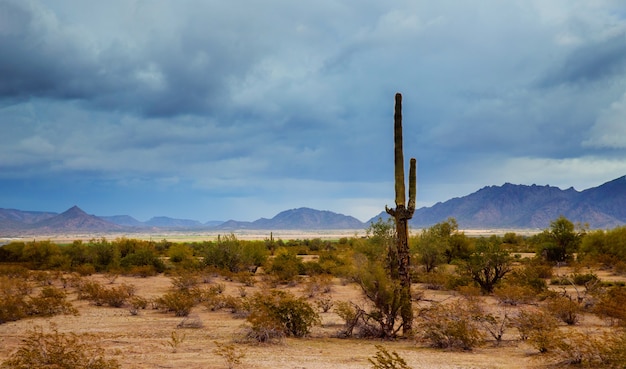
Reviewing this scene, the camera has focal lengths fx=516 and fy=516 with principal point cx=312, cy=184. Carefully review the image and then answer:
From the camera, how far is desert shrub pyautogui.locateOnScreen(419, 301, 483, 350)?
14.7m

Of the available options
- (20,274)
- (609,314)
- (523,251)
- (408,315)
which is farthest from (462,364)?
(523,251)

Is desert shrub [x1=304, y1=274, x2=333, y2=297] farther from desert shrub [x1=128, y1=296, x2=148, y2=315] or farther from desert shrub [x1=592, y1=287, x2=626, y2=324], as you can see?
desert shrub [x1=592, y1=287, x2=626, y2=324]

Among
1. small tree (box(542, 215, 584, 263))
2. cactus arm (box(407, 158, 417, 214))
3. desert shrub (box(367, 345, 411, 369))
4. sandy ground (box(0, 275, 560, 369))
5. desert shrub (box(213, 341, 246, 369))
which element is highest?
cactus arm (box(407, 158, 417, 214))

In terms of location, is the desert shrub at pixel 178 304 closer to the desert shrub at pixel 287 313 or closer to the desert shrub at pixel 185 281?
the desert shrub at pixel 287 313

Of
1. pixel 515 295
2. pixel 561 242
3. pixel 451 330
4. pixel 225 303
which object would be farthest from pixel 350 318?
pixel 561 242

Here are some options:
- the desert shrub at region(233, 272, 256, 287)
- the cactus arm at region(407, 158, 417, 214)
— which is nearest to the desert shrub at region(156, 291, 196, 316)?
the cactus arm at region(407, 158, 417, 214)

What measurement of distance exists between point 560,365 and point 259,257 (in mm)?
Result: 35999

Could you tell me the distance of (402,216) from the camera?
57.7 feet

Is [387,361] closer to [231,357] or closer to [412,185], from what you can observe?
[231,357]

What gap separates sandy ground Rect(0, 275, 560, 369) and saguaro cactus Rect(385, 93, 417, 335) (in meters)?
1.02

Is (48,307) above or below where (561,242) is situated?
below

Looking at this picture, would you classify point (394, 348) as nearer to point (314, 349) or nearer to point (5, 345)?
point (314, 349)

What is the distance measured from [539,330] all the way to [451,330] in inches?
102

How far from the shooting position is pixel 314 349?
14.7 meters
